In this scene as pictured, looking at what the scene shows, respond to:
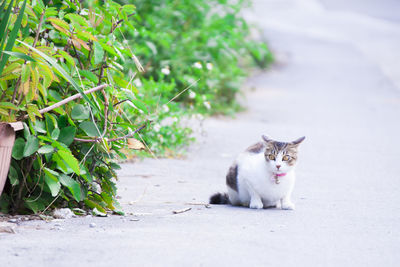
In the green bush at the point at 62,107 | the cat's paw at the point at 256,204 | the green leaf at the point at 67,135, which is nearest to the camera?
the green bush at the point at 62,107

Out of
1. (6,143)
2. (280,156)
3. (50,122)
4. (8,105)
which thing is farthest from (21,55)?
(280,156)

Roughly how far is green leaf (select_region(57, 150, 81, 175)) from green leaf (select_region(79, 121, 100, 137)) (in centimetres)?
29

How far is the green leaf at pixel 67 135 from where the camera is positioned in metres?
3.85

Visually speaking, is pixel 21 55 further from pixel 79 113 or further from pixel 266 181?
pixel 266 181

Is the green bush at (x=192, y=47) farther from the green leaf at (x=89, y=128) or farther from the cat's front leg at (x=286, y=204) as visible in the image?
A: the green leaf at (x=89, y=128)

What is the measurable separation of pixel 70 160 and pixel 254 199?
1.66 metres

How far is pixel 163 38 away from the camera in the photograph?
9.91m

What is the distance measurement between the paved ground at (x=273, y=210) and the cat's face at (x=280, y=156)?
32 centimetres

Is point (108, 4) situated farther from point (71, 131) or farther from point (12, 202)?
point (12, 202)

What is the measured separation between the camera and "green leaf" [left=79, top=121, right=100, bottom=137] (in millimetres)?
3918

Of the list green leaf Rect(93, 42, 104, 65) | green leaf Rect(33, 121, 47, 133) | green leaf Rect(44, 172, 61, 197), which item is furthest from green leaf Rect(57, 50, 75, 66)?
green leaf Rect(44, 172, 61, 197)

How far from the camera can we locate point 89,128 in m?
3.93

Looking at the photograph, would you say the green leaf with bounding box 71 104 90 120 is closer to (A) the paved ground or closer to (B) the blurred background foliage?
(B) the blurred background foliage

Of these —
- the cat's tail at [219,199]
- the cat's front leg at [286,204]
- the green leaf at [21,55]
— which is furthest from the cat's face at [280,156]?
the green leaf at [21,55]
